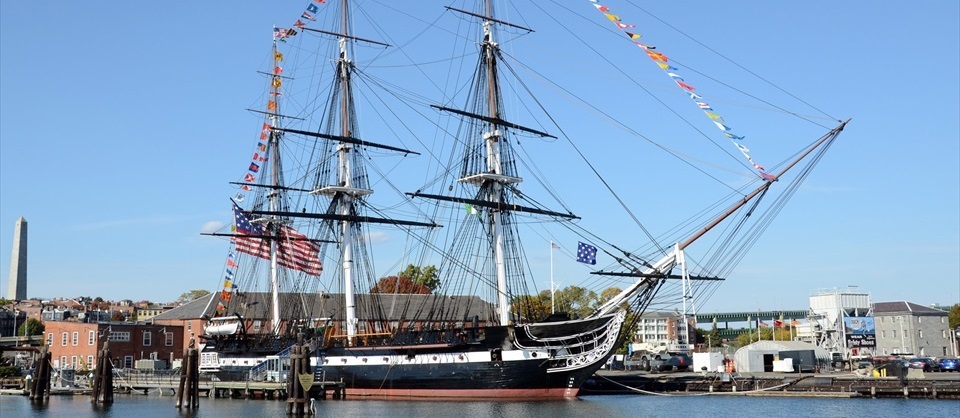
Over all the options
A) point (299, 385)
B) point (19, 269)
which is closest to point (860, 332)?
point (299, 385)

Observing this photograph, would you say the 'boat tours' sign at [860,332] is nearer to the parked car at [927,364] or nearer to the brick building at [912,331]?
the brick building at [912,331]

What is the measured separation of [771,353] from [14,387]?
1881 inches

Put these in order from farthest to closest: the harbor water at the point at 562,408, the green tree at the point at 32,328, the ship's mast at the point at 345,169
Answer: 1. the green tree at the point at 32,328
2. the ship's mast at the point at 345,169
3. the harbor water at the point at 562,408

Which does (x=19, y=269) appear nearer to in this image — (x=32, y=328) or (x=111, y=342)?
(x=32, y=328)

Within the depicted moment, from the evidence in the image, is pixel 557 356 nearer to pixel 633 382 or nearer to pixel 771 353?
pixel 633 382

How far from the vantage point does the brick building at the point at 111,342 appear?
235 feet

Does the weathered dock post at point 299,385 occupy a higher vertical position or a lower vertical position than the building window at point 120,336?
lower

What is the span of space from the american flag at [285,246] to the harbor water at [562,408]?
12.4 meters

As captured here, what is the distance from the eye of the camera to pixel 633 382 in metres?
53.9

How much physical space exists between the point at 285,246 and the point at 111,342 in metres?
18.9

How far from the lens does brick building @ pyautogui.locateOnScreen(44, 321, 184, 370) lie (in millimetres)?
71500

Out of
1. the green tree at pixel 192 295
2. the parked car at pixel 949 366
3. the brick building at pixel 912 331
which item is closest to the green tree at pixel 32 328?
the green tree at pixel 192 295

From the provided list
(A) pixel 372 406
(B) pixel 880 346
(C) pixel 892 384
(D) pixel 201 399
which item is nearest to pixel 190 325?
(D) pixel 201 399

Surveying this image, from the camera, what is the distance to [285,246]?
209 ft
